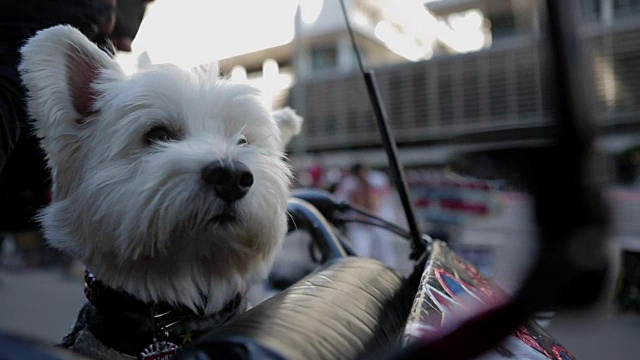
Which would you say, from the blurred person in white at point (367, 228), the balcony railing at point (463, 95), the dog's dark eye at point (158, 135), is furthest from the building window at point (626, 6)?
the blurred person in white at point (367, 228)

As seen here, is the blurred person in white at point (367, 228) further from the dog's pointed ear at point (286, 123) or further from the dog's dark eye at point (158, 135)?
the dog's dark eye at point (158, 135)

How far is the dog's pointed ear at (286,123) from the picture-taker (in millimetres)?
2154

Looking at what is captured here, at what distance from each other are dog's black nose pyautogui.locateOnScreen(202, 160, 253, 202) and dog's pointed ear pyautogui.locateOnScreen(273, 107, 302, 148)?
1.95 feet

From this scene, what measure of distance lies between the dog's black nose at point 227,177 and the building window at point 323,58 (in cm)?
3071

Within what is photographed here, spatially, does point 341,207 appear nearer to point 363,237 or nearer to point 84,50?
point 84,50

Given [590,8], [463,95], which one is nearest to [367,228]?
[463,95]

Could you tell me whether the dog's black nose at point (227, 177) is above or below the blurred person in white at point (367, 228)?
above

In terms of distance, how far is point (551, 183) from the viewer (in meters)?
0.58

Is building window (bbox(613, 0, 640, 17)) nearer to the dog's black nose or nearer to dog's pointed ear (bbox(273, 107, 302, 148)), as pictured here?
the dog's black nose

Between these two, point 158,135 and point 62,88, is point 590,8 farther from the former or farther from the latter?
point 62,88

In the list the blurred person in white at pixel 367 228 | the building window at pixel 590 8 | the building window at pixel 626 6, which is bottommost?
the blurred person in white at pixel 367 228

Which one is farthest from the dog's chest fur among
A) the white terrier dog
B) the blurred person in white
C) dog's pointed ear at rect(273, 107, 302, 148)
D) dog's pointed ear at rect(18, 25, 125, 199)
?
the blurred person in white

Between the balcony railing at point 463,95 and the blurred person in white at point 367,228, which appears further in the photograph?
the blurred person in white at point 367,228

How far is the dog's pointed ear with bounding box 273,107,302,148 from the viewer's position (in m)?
2.15
